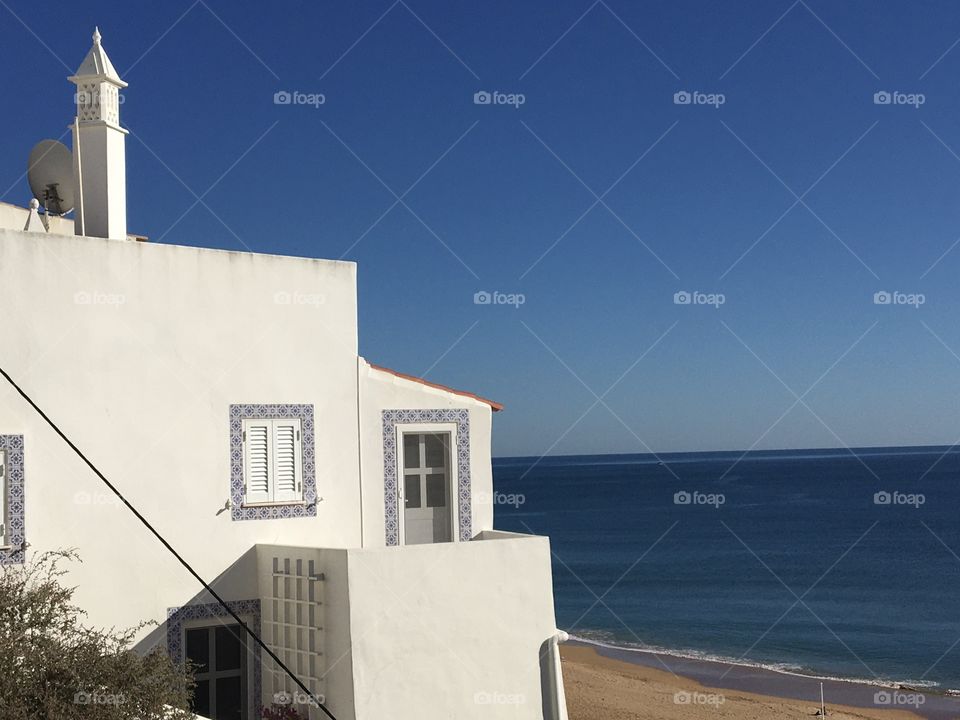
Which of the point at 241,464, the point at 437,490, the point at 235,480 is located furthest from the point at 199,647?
the point at 437,490

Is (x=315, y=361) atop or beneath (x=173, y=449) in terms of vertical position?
atop

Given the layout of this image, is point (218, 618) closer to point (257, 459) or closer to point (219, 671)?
point (219, 671)

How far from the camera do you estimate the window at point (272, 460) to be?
13938 mm

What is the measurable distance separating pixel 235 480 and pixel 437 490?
3135mm

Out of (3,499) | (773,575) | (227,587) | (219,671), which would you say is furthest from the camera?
(773,575)

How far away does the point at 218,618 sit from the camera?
13602mm

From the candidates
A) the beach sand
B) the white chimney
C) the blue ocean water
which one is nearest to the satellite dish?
the white chimney

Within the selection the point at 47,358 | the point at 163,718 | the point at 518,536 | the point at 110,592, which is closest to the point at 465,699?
the point at 518,536

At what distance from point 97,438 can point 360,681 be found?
4150mm

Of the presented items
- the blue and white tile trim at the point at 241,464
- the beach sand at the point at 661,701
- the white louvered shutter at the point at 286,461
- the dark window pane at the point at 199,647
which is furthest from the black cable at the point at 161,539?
the beach sand at the point at 661,701

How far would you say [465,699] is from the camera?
13633 millimetres

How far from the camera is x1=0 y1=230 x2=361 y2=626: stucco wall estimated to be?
40.3 ft

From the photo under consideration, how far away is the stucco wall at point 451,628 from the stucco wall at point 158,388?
1718 mm

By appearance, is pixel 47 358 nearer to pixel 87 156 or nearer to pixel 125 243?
pixel 125 243
